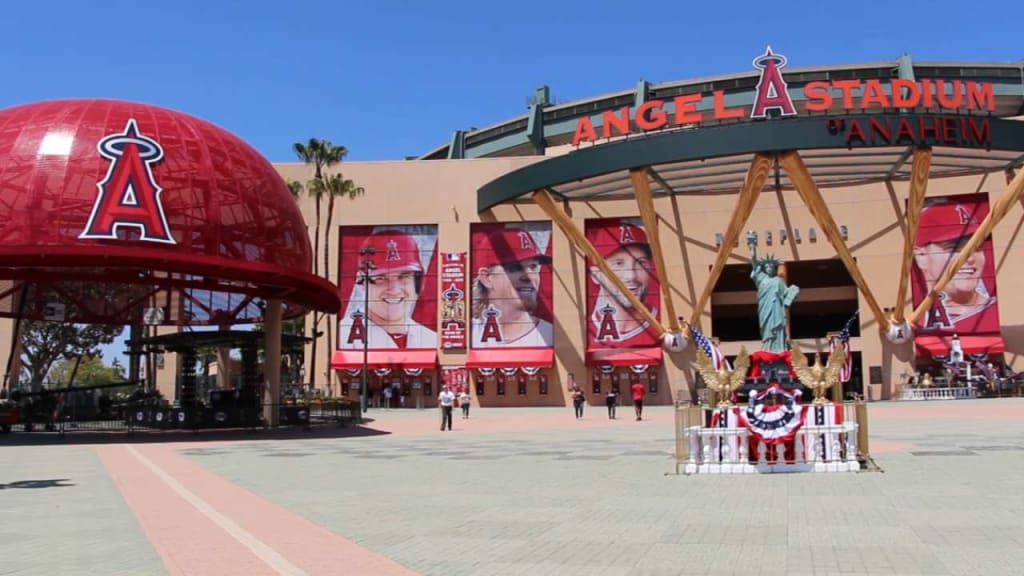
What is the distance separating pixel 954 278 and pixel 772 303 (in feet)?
112

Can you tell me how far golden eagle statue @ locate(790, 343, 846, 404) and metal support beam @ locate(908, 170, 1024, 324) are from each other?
116ft

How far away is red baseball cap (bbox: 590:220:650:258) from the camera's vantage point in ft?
181

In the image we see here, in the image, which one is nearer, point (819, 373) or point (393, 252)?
point (819, 373)

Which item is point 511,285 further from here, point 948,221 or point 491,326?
point 948,221

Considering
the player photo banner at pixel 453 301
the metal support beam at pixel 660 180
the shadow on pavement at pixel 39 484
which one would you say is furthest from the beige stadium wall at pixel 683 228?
the shadow on pavement at pixel 39 484

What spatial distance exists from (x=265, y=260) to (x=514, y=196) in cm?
2318

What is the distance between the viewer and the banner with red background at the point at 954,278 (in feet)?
167

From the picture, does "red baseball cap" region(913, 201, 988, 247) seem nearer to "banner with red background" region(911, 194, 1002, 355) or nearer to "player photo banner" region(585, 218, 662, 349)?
"banner with red background" region(911, 194, 1002, 355)

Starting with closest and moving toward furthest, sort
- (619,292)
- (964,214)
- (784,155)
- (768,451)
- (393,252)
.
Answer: (768,451) < (784,155) < (964,214) < (619,292) < (393,252)

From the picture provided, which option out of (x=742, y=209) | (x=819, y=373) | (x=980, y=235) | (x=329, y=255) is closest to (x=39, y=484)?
(x=819, y=373)

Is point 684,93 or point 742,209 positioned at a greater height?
point 684,93

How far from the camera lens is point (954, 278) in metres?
51.7

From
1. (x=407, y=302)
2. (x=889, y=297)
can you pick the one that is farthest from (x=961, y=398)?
(x=407, y=302)

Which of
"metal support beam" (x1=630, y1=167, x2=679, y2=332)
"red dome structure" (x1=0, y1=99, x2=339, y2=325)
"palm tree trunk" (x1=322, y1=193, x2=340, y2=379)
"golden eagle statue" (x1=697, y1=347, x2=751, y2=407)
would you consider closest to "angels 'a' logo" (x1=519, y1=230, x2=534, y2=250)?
"metal support beam" (x1=630, y1=167, x2=679, y2=332)
